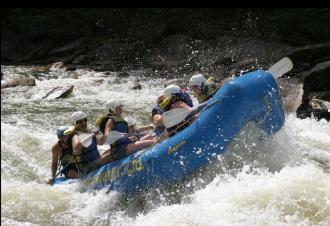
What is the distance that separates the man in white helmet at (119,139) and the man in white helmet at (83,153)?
0.13 metres

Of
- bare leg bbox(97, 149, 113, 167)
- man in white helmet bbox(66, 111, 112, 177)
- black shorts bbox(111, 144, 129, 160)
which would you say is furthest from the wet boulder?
black shorts bbox(111, 144, 129, 160)

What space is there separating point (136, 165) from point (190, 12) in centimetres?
1370

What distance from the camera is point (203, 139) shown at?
5.16 metres

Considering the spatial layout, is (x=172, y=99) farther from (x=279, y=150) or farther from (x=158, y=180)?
(x=279, y=150)

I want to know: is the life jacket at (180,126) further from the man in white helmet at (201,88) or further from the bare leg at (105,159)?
the bare leg at (105,159)

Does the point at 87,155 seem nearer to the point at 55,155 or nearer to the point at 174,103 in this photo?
the point at 55,155

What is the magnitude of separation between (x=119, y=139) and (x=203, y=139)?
1.01 m

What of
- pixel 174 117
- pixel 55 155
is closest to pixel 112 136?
pixel 174 117

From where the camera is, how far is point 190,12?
723 inches

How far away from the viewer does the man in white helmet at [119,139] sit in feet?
18.5

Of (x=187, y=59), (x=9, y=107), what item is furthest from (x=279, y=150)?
(x=187, y=59)

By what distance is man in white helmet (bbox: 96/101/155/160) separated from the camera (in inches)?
222

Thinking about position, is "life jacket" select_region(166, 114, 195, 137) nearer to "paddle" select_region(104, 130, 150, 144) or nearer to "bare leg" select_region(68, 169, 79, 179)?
"paddle" select_region(104, 130, 150, 144)

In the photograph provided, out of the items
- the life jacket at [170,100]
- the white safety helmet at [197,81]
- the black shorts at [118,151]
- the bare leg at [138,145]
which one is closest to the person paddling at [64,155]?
the black shorts at [118,151]
